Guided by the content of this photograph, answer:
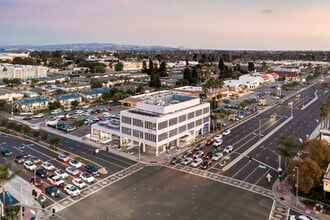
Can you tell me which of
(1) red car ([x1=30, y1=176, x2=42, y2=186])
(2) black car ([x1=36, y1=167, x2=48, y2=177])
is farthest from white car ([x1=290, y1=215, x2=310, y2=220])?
(2) black car ([x1=36, y1=167, x2=48, y2=177])

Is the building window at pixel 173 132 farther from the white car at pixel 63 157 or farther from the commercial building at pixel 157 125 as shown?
the white car at pixel 63 157

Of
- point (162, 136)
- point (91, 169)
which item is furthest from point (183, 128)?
point (91, 169)

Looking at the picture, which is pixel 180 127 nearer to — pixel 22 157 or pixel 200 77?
pixel 22 157

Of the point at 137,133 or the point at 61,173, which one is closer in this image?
the point at 61,173

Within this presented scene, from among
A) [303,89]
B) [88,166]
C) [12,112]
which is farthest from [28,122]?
[303,89]

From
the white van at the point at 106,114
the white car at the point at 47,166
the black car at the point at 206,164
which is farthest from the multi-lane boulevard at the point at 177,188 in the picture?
the white van at the point at 106,114

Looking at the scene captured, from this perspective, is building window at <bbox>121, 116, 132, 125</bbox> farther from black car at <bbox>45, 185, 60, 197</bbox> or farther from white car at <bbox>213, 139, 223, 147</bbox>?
black car at <bbox>45, 185, 60, 197</bbox>

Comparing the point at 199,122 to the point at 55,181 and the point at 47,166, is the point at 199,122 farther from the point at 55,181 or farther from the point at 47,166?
the point at 55,181
